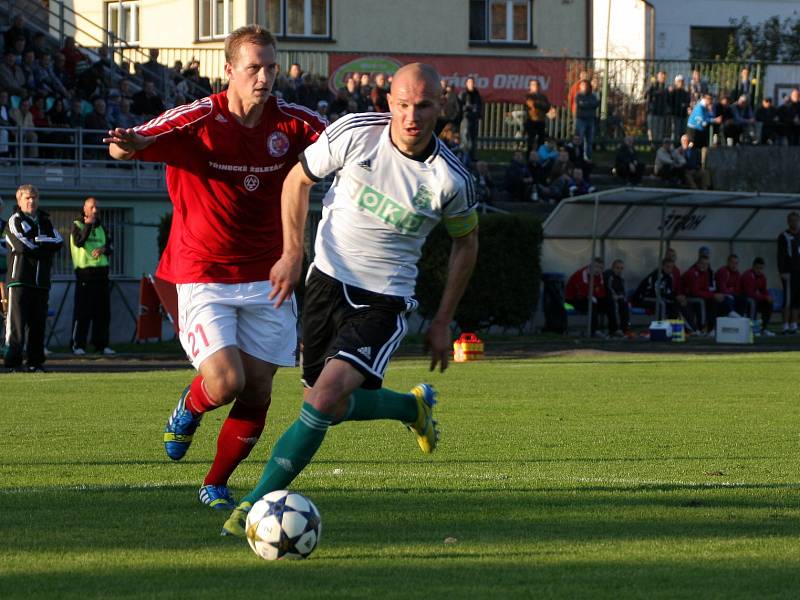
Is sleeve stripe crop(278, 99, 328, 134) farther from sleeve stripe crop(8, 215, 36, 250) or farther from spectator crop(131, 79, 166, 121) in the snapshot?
spectator crop(131, 79, 166, 121)

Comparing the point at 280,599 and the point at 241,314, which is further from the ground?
the point at 241,314

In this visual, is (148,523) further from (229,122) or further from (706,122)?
(706,122)

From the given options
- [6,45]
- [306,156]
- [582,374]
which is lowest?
[582,374]

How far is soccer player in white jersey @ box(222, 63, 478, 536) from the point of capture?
7020 mm

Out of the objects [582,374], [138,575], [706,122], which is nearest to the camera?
[138,575]

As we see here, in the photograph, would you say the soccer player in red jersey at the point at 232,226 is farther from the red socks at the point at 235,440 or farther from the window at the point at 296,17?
the window at the point at 296,17

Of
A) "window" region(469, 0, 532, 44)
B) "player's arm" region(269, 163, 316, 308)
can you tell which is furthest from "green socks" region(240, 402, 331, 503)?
"window" region(469, 0, 532, 44)

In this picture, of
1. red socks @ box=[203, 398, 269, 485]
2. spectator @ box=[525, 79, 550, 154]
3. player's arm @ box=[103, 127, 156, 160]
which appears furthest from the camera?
spectator @ box=[525, 79, 550, 154]

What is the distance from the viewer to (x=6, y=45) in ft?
99.2

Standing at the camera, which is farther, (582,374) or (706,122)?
(706,122)

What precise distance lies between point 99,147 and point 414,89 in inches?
906

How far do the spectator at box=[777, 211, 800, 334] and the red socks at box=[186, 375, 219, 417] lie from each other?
23.2 m

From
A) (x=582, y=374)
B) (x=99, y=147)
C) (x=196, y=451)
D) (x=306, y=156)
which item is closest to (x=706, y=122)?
(x=99, y=147)

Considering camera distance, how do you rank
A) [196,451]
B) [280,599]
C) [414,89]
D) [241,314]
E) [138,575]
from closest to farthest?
[280,599] → [138,575] → [414,89] → [241,314] → [196,451]
